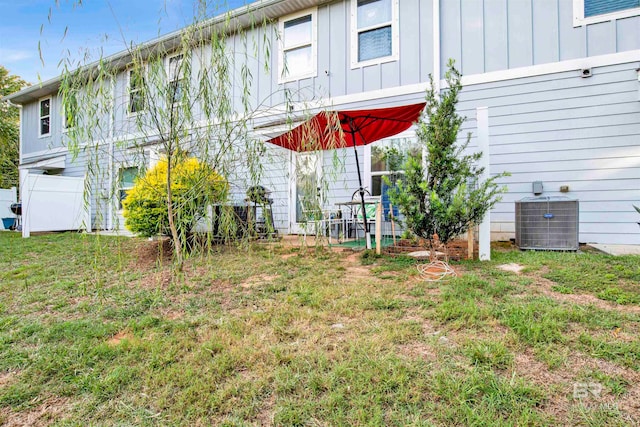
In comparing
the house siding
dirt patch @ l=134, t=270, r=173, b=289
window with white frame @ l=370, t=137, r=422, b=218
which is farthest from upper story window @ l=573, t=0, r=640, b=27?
dirt patch @ l=134, t=270, r=173, b=289

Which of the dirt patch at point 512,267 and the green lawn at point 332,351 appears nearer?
the green lawn at point 332,351

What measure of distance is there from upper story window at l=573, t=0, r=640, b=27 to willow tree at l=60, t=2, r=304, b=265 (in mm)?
5215

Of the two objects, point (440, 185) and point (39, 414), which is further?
point (440, 185)

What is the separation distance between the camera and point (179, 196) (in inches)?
121

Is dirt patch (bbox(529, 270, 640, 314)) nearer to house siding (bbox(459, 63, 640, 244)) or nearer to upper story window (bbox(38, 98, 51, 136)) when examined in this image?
house siding (bbox(459, 63, 640, 244))

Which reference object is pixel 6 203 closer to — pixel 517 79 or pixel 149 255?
pixel 149 255

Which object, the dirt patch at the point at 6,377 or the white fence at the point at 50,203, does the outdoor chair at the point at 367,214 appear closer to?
the dirt patch at the point at 6,377

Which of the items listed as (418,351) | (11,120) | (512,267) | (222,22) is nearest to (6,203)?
(11,120)

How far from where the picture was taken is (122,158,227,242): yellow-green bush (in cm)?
261

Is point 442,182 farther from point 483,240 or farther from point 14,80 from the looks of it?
point 14,80

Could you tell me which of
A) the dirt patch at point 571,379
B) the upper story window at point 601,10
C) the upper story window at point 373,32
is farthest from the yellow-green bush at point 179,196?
the upper story window at point 601,10

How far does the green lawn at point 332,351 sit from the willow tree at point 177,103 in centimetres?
82

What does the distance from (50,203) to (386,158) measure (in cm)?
868

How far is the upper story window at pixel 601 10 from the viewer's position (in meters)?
4.62
